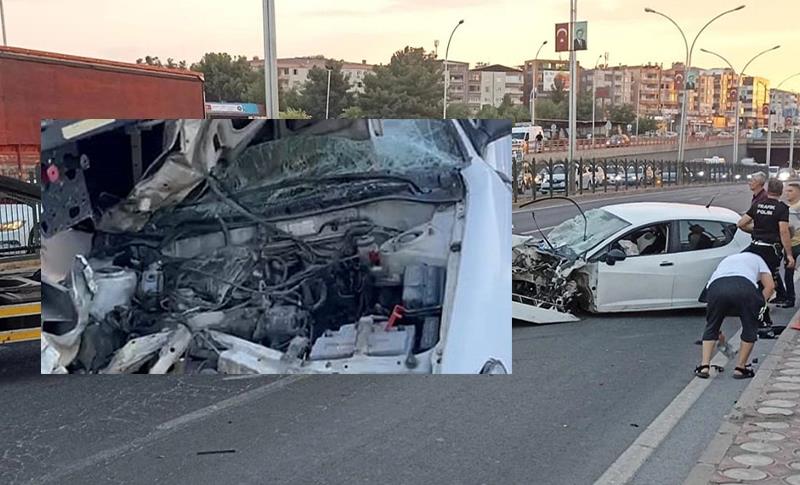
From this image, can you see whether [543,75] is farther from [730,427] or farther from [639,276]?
[730,427]

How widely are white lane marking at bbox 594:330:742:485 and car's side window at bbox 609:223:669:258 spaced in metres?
2.42

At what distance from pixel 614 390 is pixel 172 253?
3777 mm

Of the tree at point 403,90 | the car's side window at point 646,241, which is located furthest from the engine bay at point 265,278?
the tree at point 403,90

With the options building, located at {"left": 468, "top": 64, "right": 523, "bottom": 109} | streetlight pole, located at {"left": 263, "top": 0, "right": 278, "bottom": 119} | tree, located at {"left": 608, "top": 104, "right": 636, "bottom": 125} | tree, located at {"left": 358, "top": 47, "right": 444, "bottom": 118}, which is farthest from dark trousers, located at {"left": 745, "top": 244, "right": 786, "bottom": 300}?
building, located at {"left": 468, "top": 64, "right": 523, "bottom": 109}

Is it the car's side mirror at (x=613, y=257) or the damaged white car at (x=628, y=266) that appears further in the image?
the damaged white car at (x=628, y=266)

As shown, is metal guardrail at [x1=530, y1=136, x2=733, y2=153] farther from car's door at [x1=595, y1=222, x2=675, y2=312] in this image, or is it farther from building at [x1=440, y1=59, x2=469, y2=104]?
building at [x1=440, y1=59, x2=469, y2=104]

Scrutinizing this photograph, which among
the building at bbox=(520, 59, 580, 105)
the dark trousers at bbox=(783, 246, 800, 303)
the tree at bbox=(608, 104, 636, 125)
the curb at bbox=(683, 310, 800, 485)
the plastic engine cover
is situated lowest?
the curb at bbox=(683, 310, 800, 485)

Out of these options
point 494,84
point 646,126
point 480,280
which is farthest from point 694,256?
point 494,84

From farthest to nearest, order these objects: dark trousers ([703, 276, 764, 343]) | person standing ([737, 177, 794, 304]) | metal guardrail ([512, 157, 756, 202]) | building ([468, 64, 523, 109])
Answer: building ([468, 64, 523, 109])
metal guardrail ([512, 157, 756, 202])
person standing ([737, 177, 794, 304])
dark trousers ([703, 276, 764, 343])

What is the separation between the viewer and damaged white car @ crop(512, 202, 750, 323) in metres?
8.80

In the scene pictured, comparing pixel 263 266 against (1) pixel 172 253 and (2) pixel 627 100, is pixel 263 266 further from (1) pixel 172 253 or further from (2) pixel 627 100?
(2) pixel 627 100

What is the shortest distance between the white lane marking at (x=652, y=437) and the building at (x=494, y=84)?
14435cm

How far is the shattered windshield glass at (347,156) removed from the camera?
4.99m

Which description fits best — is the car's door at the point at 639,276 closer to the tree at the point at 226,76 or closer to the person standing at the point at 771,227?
the person standing at the point at 771,227
